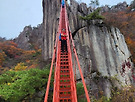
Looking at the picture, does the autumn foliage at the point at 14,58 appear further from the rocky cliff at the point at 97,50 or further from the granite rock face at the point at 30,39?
the rocky cliff at the point at 97,50

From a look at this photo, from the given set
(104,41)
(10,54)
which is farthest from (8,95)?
(10,54)

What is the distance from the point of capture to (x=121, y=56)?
11.1 meters

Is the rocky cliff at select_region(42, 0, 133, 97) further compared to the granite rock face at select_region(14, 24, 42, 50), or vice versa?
the granite rock face at select_region(14, 24, 42, 50)

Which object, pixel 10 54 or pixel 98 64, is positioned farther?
pixel 10 54

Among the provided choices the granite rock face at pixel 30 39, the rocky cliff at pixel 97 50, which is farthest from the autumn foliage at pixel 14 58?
the rocky cliff at pixel 97 50

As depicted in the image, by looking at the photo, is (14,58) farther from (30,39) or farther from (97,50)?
(97,50)

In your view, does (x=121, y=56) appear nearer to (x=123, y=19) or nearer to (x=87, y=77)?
(x=87, y=77)

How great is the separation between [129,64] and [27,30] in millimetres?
31123

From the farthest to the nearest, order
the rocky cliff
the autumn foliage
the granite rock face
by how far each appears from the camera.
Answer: the granite rock face
the autumn foliage
the rocky cliff

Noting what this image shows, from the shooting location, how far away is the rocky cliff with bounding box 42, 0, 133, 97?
31.3 feet

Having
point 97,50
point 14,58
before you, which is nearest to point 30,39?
point 14,58

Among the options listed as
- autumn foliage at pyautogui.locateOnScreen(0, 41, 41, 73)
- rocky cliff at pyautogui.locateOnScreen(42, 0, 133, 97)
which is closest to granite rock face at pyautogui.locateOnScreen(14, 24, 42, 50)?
autumn foliage at pyautogui.locateOnScreen(0, 41, 41, 73)

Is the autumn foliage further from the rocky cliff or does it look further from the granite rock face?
the rocky cliff

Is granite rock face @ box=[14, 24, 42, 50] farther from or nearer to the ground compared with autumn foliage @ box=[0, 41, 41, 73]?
farther from the ground
